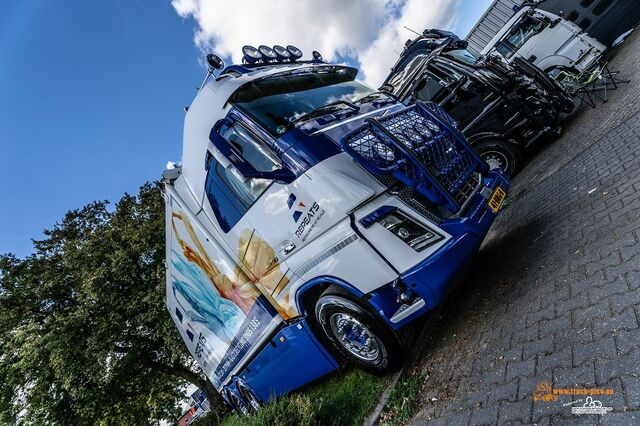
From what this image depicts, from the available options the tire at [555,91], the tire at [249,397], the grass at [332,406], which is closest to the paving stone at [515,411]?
the grass at [332,406]

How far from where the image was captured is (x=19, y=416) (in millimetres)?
9945

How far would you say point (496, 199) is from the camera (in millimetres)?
3711

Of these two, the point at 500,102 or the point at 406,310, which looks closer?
the point at 406,310

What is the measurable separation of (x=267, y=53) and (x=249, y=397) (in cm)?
482

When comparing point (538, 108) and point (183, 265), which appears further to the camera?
point (538, 108)

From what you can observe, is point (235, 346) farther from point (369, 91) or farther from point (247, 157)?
point (369, 91)

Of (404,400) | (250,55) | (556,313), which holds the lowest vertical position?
(556,313)

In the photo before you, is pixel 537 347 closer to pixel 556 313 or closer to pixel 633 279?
pixel 556 313

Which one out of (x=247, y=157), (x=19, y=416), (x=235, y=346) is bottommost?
(x=235, y=346)

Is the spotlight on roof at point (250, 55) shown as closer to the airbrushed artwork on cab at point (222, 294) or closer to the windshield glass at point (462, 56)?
the airbrushed artwork on cab at point (222, 294)

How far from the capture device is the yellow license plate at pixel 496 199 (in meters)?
3.61

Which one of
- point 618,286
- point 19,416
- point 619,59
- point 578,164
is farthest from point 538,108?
point 19,416

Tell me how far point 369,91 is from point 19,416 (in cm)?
1273

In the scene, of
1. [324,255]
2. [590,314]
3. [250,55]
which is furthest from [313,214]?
[250,55]
